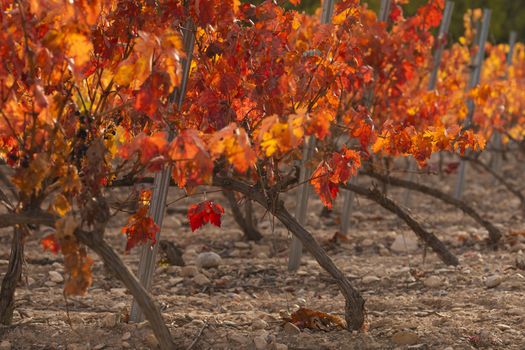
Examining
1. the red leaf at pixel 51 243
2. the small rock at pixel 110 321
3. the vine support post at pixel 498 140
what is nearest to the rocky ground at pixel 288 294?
the small rock at pixel 110 321

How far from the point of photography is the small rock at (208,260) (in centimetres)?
459

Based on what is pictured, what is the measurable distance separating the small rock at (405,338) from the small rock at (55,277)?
1.93 meters

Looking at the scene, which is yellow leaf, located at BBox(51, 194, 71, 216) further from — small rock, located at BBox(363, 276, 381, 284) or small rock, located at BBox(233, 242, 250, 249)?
small rock, located at BBox(233, 242, 250, 249)

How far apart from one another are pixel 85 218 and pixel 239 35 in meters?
0.99

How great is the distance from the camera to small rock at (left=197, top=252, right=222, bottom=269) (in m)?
4.59

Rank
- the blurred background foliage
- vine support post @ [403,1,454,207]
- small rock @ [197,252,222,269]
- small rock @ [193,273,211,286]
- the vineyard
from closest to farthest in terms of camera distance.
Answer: the vineyard → small rock @ [193,273,211,286] → small rock @ [197,252,222,269] → vine support post @ [403,1,454,207] → the blurred background foliage

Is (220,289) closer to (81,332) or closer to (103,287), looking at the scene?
(103,287)

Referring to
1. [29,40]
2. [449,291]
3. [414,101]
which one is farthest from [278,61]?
[414,101]

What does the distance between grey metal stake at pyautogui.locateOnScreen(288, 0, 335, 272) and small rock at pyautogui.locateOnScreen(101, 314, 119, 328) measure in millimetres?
1356

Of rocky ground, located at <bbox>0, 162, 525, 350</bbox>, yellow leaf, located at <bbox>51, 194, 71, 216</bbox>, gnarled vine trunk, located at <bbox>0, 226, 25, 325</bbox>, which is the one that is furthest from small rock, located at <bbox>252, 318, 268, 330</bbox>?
yellow leaf, located at <bbox>51, 194, 71, 216</bbox>

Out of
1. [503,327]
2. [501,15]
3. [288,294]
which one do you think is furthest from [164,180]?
[501,15]

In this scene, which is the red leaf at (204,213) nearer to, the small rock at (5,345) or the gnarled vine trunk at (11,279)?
the gnarled vine trunk at (11,279)

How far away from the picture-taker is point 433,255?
4.85 meters

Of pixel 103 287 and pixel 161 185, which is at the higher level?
pixel 161 185
